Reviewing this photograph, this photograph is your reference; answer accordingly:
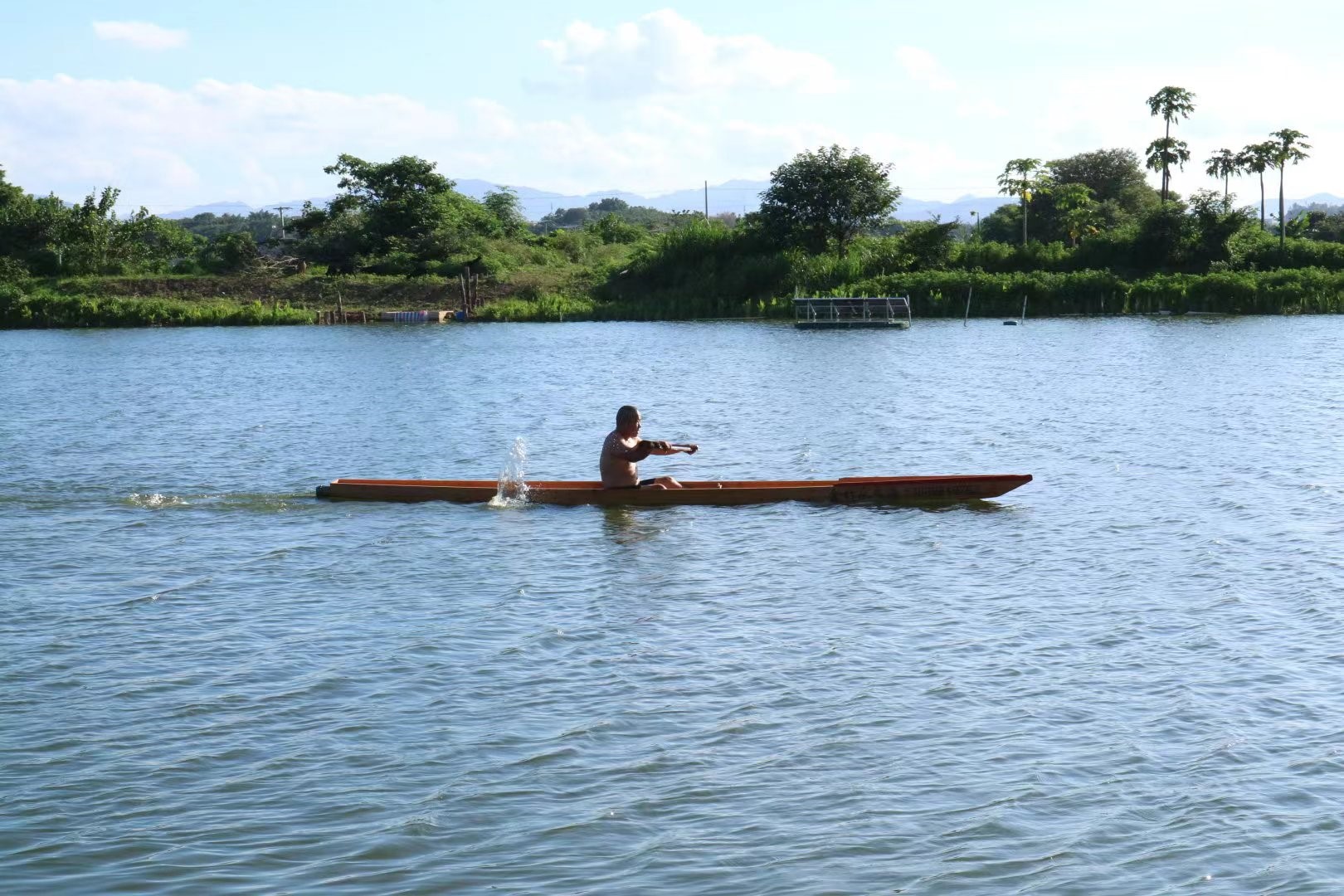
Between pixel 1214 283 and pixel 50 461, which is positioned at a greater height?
pixel 1214 283

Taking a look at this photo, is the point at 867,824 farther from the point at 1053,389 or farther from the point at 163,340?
the point at 163,340

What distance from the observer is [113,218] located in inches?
3009

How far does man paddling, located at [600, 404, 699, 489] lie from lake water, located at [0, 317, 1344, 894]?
1.41ft

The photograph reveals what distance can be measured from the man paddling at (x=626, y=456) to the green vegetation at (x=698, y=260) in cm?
4898

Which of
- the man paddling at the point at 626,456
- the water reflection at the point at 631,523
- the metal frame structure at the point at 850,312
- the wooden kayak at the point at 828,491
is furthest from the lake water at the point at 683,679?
the metal frame structure at the point at 850,312

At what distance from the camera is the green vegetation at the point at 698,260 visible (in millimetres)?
63938

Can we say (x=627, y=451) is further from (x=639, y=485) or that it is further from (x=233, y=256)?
(x=233, y=256)

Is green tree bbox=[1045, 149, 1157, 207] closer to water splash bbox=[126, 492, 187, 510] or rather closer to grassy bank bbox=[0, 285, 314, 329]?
grassy bank bbox=[0, 285, 314, 329]

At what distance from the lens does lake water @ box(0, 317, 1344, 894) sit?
733 cm

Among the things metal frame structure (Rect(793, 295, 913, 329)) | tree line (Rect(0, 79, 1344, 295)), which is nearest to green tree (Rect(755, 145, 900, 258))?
tree line (Rect(0, 79, 1344, 295))

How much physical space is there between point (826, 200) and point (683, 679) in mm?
Result: 61976

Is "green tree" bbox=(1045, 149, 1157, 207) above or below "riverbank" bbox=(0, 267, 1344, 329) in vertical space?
above

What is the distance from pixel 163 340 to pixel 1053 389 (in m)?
39.9

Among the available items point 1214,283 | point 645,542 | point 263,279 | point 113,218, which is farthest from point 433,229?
point 645,542
